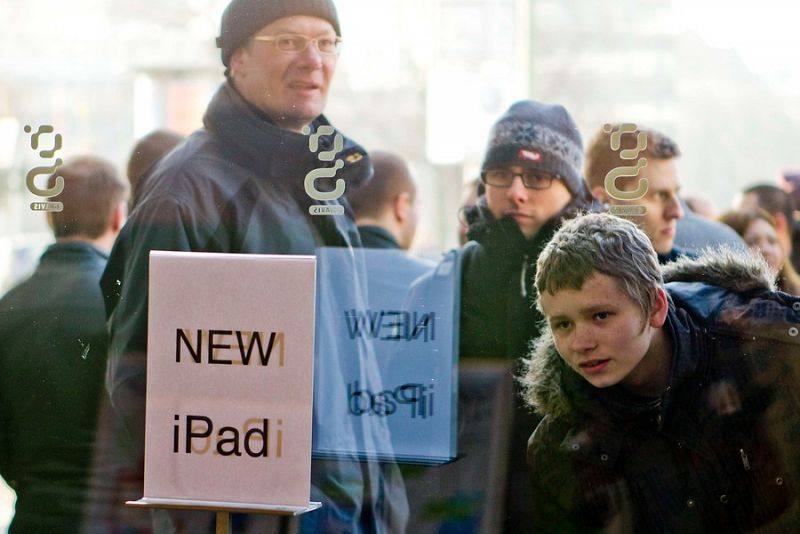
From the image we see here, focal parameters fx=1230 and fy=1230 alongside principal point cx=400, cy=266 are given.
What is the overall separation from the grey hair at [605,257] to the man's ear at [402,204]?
37cm

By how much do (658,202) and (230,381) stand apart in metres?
1.05

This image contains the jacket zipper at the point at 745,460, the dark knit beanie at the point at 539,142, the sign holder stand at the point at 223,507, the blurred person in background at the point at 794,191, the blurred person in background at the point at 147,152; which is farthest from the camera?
the blurred person in background at the point at 794,191

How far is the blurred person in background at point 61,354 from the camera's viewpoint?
3.15 meters

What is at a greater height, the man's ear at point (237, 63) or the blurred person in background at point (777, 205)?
the man's ear at point (237, 63)

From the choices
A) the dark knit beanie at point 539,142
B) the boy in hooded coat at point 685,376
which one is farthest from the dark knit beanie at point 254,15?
the boy in hooded coat at point 685,376

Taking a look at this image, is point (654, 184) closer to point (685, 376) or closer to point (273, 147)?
point (685, 376)

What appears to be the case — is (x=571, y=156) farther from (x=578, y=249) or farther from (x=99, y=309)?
(x=99, y=309)

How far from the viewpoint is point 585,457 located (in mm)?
2824

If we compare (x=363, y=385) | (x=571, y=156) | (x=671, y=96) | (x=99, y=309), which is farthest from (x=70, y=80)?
(x=671, y=96)

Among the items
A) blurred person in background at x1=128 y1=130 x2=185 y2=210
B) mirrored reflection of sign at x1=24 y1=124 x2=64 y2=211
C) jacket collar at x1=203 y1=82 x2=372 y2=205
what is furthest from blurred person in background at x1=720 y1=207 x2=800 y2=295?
mirrored reflection of sign at x1=24 y1=124 x2=64 y2=211

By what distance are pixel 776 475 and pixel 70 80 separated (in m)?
2.00

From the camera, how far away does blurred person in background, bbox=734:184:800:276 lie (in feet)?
10.8

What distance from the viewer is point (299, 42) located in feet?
9.77

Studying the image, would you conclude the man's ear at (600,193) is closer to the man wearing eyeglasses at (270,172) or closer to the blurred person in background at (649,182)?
the blurred person in background at (649,182)
